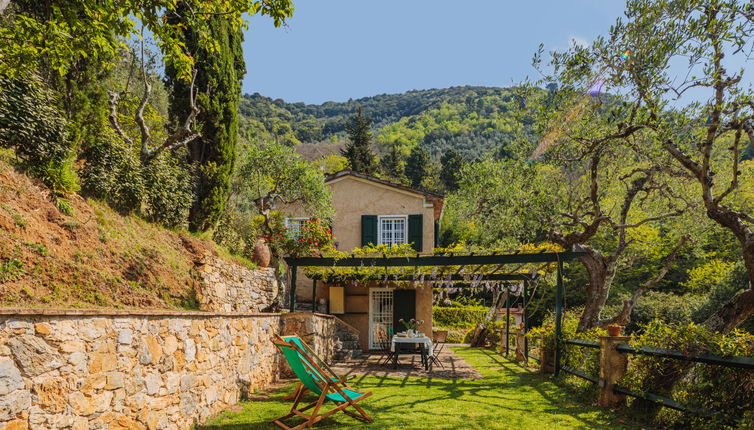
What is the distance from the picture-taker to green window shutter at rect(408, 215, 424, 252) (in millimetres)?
13844

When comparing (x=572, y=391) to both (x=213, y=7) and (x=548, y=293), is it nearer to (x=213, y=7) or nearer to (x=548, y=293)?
(x=213, y=7)

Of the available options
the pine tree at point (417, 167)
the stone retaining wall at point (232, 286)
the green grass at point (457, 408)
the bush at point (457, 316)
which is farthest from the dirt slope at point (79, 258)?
the pine tree at point (417, 167)

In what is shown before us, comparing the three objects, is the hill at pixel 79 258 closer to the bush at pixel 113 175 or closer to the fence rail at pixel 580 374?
the bush at pixel 113 175

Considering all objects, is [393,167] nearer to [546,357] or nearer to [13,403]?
[546,357]

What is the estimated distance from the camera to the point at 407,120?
216ft

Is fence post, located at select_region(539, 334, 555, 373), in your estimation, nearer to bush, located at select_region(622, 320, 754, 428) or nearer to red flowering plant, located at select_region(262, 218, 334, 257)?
bush, located at select_region(622, 320, 754, 428)

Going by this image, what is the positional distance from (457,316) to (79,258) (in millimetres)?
18159

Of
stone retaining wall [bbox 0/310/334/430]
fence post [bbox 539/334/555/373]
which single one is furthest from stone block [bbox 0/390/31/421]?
fence post [bbox 539/334/555/373]

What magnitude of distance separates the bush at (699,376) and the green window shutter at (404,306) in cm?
891

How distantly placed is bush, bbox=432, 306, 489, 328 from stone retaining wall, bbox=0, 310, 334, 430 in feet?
52.4

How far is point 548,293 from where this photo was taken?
70.1 feet

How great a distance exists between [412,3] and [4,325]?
7.90 metres

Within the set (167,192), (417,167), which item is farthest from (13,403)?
(417,167)

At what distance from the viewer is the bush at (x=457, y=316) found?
2061cm
